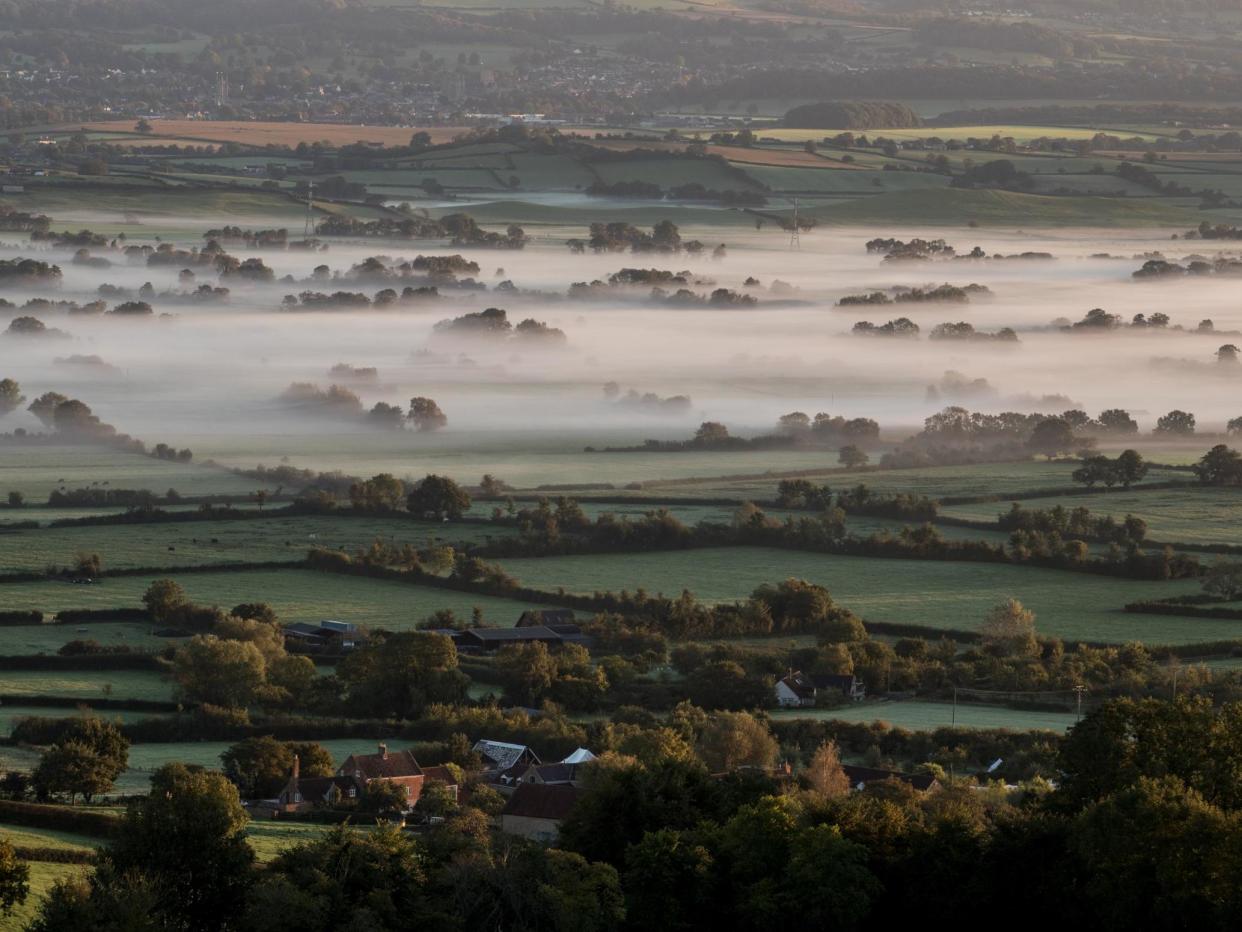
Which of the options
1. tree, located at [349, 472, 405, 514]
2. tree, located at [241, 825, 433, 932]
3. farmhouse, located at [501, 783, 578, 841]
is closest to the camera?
tree, located at [241, 825, 433, 932]

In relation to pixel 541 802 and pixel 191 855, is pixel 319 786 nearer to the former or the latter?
pixel 541 802

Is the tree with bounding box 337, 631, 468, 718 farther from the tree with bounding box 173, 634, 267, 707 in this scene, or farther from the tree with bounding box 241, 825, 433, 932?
the tree with bounding box 241, 825, 433, 932

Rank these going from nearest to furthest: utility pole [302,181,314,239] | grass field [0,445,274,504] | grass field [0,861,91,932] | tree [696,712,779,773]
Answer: grass field [0,861,91,932]
tree [696,712,779,773]
grass field [0,445,274,504]
utility pole [302,181,314,239]

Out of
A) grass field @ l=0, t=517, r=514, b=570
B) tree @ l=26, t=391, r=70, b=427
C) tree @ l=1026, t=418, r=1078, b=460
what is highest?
tree @ l=26, t=391, r=70, b=427

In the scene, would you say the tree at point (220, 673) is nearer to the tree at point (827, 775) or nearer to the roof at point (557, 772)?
the roof at point (557, 772)

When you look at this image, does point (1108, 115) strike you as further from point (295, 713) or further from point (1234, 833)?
point (1234, 833)

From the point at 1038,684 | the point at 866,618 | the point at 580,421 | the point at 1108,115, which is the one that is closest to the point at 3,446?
the point at 580,421

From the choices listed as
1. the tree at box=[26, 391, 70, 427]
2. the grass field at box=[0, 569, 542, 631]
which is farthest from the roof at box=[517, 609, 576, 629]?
the tree at box=[26, 391, 70, 427]
